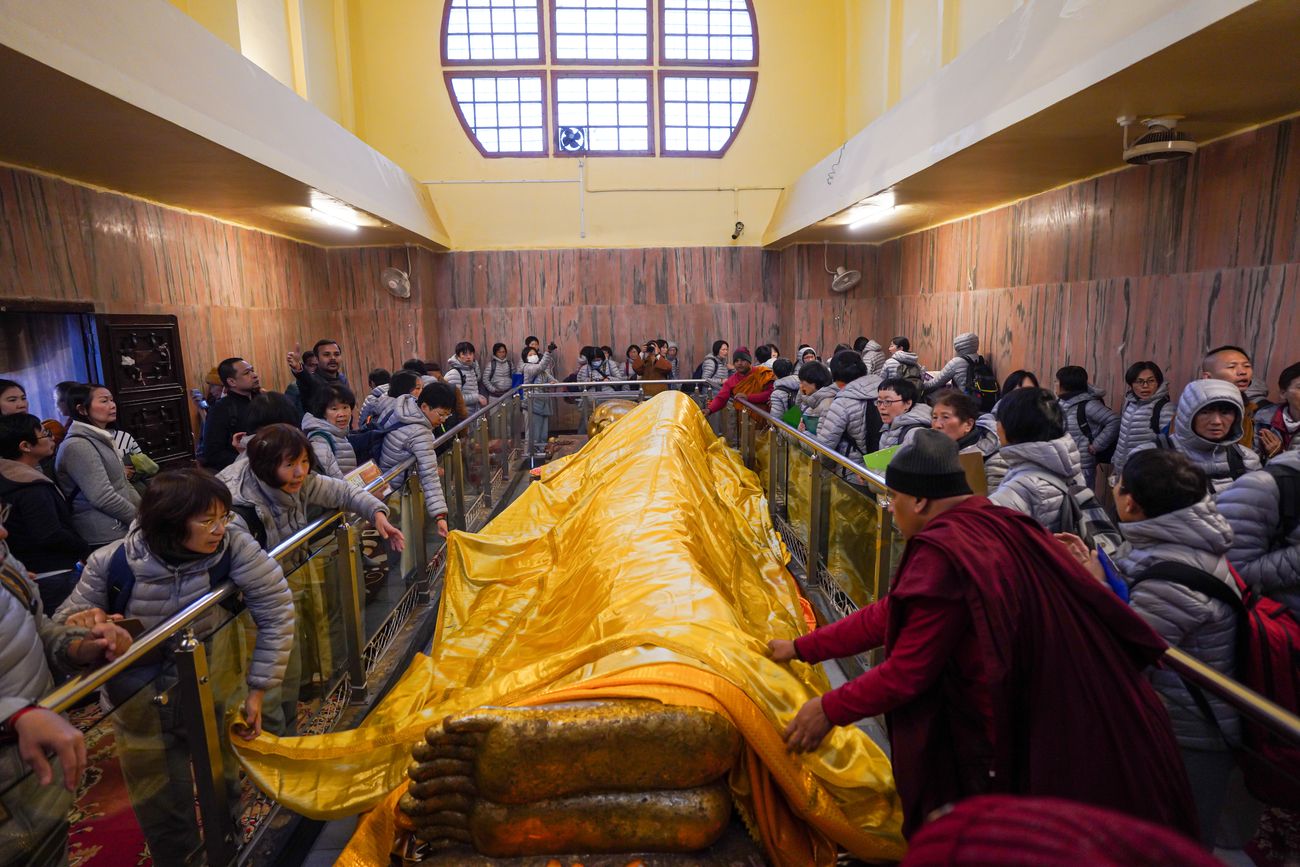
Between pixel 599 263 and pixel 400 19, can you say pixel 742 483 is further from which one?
pixel 400 19

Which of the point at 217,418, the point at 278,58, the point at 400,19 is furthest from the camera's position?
the point at 400,19

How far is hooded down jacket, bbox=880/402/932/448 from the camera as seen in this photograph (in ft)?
12.0

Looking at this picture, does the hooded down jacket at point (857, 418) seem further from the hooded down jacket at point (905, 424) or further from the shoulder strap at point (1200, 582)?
the shoulder strap at point (1200, 582)

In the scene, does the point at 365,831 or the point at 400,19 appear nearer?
the point at 365,831

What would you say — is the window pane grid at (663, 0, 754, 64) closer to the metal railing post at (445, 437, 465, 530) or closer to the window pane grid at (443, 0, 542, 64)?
the window pane grid at (443, 0, 542, 64)

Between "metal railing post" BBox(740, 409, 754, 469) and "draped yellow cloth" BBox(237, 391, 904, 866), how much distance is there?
5.77 feet

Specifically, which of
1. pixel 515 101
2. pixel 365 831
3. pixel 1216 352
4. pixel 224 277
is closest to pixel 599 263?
pixel 515 101

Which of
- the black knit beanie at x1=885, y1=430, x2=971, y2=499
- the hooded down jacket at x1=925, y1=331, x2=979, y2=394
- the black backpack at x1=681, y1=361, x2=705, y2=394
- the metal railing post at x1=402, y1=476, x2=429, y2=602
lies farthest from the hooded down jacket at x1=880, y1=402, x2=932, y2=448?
the black backpack at x1=681, y1=361, x2=705, y2=394

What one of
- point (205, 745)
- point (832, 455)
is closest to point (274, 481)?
point (205, 745)

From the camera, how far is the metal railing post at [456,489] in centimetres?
474

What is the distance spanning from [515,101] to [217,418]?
27.8 feet

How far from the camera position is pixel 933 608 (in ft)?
4.72

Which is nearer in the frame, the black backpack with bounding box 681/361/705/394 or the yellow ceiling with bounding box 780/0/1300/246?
the yellow ceiling with bounding box 780/0/1300/246

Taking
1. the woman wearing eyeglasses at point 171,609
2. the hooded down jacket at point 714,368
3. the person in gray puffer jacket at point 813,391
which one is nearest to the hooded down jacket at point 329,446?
the woman wearing eyeglasses at point 171,609
